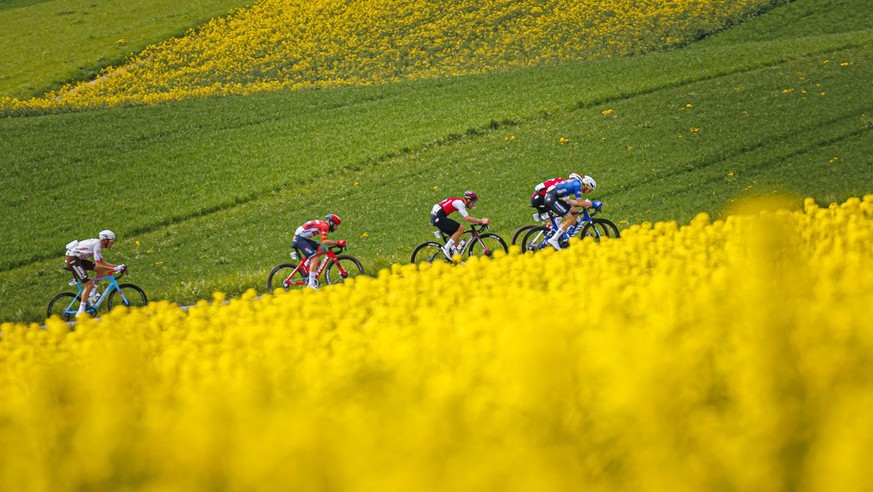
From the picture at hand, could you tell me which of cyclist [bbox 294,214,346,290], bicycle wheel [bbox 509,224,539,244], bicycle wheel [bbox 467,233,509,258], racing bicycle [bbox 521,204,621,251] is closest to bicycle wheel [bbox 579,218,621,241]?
racing bicycle [bbox 521,204,621,251]

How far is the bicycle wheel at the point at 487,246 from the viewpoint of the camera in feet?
67.1

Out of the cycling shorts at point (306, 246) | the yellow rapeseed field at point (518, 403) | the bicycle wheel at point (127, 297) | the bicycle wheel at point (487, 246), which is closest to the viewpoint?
the yellow rapeseed field at point (518, 403)

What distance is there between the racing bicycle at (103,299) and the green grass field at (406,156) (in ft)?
1.70

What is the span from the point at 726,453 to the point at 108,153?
38.1 metres

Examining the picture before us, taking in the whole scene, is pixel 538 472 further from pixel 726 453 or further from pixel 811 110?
pixel 811 110

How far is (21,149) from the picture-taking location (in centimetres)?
4025

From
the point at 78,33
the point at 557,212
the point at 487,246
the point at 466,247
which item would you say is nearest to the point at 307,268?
the point at 466,247

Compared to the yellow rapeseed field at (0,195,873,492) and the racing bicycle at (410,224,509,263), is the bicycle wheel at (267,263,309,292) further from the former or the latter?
the yellow rapeseed field at (0,195,873,492)

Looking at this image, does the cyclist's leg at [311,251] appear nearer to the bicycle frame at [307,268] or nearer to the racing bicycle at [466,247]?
the bicycle frame at [307,268]

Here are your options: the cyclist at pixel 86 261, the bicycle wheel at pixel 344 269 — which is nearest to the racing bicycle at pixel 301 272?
the bicycle wheel at pixel 344 269

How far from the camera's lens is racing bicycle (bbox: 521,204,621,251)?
784 inches

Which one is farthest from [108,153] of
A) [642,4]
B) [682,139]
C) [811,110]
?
[642,4]

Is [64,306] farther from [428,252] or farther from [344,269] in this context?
[428,252]

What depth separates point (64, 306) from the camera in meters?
20.3
